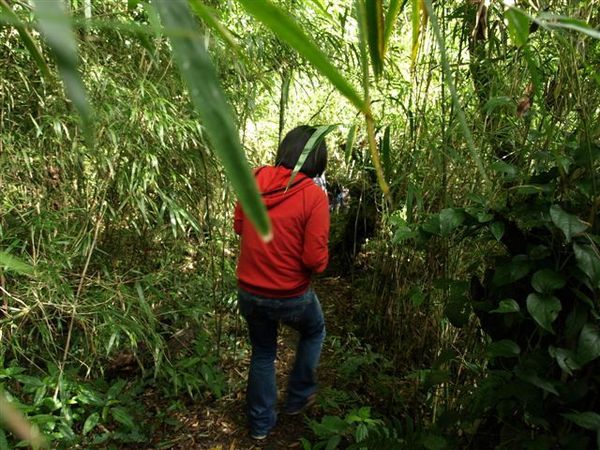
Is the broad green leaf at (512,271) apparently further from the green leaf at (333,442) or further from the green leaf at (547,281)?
the green leaf at (333,442)

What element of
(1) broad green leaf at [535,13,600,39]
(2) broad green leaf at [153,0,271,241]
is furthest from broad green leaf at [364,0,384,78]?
(2) broad green leaf at [153,0,271,241]

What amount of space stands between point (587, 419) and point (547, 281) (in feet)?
1.02

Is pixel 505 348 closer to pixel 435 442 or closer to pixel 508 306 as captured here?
pixel 508 306

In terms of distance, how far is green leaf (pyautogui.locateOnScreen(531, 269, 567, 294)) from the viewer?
3.44 ft

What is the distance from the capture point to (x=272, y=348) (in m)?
2.18

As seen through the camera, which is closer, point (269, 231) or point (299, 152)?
point (269, 231)

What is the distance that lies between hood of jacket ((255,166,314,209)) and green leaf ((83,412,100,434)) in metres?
1.12

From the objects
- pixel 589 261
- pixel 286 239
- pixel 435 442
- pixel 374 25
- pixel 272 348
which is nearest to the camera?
pixel 374 25

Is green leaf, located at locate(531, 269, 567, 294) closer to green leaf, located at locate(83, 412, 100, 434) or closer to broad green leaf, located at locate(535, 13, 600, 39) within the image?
broad green leaf, located at locate(535, 13, 600, 39)

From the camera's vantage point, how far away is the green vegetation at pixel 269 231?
3.34 feet

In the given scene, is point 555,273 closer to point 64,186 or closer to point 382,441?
point 382,441

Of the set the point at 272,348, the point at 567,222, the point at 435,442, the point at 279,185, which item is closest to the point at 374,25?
the point at 567,222

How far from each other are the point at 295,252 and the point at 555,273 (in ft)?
3.59

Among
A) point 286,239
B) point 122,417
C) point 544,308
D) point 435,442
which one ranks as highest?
point 544,308
